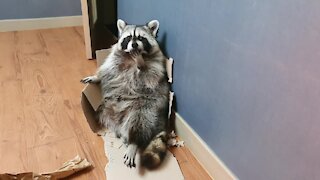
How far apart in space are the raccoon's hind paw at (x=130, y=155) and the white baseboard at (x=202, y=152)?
0.84 ft

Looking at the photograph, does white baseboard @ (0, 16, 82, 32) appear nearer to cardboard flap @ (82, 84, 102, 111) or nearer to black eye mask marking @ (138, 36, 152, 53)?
cardboard flap @ (82, 84, 102, 111)

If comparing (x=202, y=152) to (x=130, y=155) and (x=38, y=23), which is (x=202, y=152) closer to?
(x=130, y=155)

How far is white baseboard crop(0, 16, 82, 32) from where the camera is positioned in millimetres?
2783

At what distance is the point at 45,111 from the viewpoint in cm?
173

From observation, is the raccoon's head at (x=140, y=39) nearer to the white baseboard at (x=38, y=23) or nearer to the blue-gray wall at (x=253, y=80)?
the blue-gray wall at (x=253, y=80)

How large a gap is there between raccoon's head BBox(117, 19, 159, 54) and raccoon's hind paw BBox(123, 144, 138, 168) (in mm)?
439

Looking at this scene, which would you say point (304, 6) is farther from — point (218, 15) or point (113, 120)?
point (113, 120)

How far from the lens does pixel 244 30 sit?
1.05 metres

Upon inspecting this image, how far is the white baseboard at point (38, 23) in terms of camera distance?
2.78m

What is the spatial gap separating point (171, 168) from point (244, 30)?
2.17ft

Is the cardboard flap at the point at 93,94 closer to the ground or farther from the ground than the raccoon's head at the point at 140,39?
closer to the ground

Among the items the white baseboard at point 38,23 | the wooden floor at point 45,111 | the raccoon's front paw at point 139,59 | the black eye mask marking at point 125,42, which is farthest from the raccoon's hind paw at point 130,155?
the white baseboard at point 38,23

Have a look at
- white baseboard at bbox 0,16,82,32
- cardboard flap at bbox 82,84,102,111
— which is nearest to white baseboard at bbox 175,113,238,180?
cardboard flap at bbox 82,84,102,111

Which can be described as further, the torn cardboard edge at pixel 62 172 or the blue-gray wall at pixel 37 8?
the blue-gray wall at pixel 37 8
